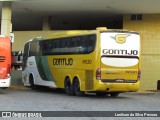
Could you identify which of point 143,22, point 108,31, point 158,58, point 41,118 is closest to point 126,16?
point 143,22

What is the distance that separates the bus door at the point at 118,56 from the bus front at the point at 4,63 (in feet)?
16.4

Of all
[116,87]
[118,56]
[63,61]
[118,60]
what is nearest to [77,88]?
[63,61]

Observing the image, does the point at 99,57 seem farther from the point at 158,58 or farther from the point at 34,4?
the point at 158,58

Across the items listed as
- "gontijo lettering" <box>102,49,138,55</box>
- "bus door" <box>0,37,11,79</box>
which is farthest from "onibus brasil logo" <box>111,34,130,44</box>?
"bus door" <box>0,37,11,79</box>

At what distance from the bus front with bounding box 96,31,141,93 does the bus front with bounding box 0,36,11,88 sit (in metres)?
4.91

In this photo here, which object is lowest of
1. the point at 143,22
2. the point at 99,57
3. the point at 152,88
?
the point at 152,88

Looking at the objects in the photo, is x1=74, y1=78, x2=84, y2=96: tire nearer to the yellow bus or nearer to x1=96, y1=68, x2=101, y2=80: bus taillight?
the yellow bus

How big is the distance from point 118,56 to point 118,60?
19cm

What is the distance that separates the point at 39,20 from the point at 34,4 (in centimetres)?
1008

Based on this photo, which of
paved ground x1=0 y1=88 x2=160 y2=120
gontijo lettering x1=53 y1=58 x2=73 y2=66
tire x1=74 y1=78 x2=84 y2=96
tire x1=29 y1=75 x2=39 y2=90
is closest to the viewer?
paved ground x1=0 y1=88 x2=160 y2=120

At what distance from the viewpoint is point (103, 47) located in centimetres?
2172

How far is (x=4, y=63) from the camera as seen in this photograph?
23312 mm

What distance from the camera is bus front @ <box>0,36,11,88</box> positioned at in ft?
75.8

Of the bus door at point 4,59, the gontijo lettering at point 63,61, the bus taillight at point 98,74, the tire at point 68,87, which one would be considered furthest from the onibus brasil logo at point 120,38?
the bus door at point 4,59
